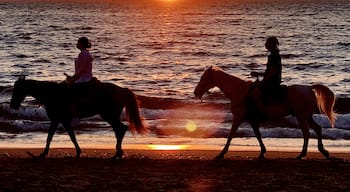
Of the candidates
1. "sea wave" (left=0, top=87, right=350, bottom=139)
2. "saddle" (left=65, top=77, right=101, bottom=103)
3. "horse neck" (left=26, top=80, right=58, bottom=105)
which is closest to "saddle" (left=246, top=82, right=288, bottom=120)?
"saddle" (left=65, top=77, right=101, bottom=103)

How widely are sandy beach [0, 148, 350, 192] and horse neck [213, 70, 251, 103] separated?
1.17 meters

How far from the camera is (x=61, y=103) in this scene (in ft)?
39.7

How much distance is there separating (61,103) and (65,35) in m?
58.8

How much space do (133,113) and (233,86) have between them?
190cm

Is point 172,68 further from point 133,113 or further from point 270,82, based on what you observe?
point 270,82

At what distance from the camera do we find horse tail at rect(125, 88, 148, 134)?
12.2 meters

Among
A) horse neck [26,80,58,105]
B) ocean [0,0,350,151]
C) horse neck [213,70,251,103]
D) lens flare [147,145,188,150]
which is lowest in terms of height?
ocean [0,0,350,151]

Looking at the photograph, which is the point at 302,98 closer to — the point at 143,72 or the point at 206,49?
the point at 143,72

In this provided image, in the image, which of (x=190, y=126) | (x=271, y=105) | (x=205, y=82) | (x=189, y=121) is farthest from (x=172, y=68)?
(x=271, y=105)

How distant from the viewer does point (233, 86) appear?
39.9 feet

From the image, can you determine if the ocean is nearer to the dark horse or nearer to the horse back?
the horse back

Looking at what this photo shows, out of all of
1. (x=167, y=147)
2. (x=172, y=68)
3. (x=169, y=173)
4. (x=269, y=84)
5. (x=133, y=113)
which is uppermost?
(x=269, y=84)

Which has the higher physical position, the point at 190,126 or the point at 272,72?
the point at 272,72

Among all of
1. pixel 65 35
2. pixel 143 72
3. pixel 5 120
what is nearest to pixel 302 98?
pixel 5 120
